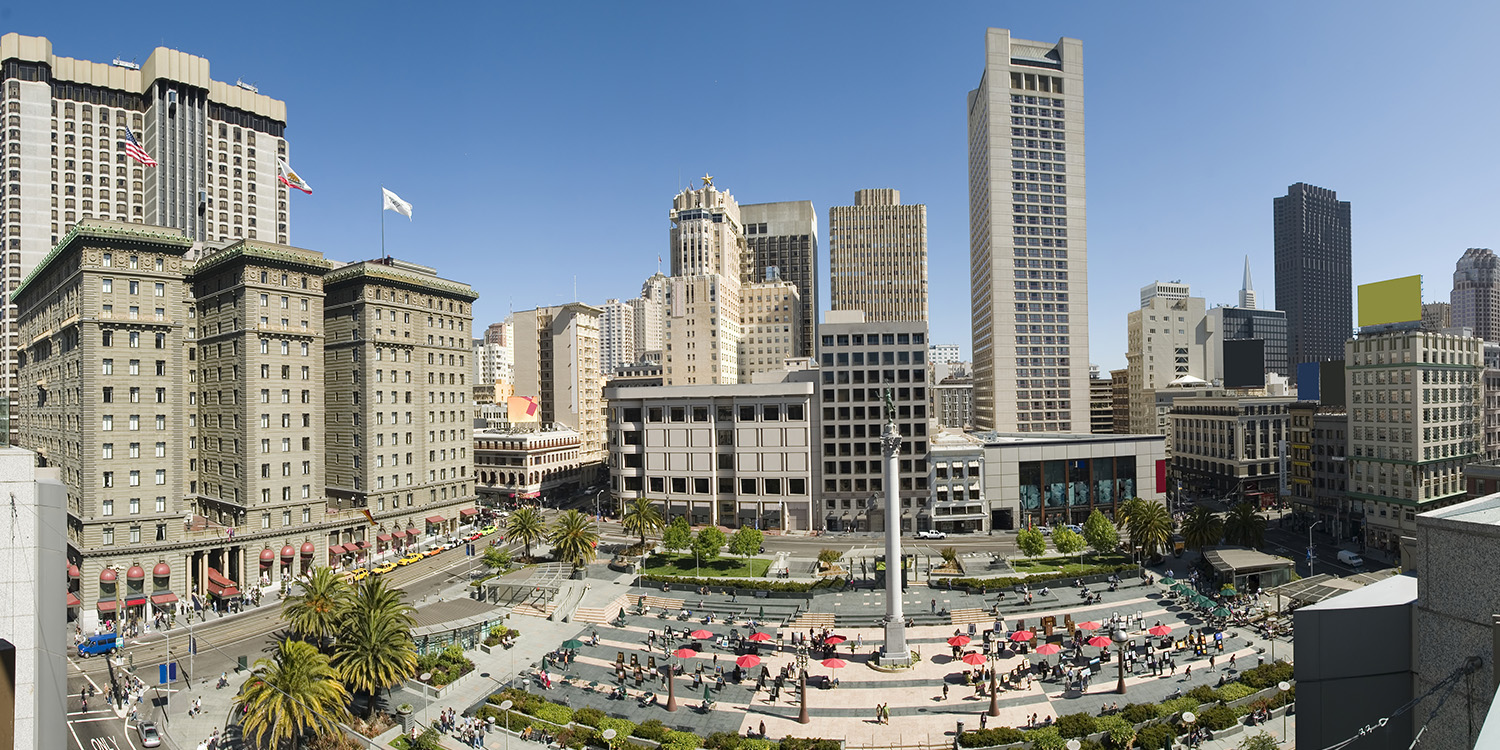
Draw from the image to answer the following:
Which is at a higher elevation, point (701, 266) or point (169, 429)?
point (701, 266)

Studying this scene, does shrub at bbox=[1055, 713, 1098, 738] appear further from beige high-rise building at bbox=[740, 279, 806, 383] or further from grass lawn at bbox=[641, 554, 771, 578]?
beige high-rise building at bbox=[740, 279, 806, 383]

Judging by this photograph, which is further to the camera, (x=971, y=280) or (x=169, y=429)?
(x=971, y=280)

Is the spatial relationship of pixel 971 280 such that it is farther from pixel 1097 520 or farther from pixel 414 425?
pixel 414 425

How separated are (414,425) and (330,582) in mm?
46353

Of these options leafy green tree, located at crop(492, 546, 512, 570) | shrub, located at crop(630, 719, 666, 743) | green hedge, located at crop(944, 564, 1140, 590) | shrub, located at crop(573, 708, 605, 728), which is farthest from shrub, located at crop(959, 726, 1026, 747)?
leafy green tree, located at crop(492, 546, 512, 570)

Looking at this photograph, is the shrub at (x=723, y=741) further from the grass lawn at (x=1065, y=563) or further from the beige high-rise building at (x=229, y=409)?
the beige high-rise building at (x=229, y=409)

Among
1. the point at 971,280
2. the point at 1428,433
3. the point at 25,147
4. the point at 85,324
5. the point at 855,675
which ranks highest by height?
the point at 25,147

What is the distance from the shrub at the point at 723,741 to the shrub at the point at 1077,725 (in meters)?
17.7

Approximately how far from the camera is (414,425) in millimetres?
97625

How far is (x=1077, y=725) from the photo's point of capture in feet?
135

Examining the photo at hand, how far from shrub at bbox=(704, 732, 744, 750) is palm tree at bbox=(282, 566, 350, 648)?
88.7 ft

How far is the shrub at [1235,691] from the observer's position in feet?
148

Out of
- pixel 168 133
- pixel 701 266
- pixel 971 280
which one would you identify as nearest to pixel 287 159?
pixel 168 133

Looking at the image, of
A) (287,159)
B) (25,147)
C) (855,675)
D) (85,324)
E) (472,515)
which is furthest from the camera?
(287,159)
